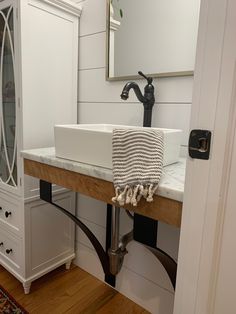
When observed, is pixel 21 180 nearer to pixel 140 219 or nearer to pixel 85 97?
pixel 85 97

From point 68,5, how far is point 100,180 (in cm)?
104

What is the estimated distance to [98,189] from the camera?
856 millimetres

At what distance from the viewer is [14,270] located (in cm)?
146

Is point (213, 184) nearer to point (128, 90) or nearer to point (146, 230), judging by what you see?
point (146, 230)

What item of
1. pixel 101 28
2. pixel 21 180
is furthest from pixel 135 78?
pixel 21 180

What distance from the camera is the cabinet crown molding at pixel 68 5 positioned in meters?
1.26

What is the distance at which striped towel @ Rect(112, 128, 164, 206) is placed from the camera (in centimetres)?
67

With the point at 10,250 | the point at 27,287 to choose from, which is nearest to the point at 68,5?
the point at 10,250

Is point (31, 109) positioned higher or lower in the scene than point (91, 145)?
higher

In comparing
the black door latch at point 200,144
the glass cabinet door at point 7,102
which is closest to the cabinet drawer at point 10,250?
the glass cabinet door at point 7,102

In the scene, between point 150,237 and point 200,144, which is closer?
point 200,144

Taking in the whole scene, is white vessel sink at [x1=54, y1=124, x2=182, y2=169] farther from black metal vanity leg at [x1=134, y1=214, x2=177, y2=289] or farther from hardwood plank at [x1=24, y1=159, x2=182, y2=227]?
black metal vanity leg at [x1=134, y1=214, x2=177, y2=289]

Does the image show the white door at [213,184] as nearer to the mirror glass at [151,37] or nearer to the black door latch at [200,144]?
the black door latch at [200,144]

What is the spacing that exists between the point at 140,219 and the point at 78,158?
334 mm
